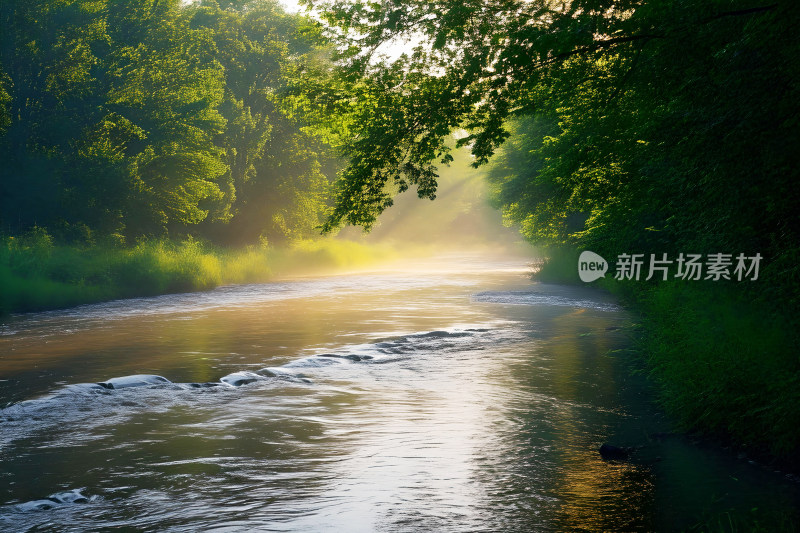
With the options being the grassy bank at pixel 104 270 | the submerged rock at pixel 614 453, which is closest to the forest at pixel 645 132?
the grassy bank at pixel 104 270

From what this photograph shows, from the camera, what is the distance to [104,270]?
31.7 meters

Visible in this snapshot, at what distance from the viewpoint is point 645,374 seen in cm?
1468

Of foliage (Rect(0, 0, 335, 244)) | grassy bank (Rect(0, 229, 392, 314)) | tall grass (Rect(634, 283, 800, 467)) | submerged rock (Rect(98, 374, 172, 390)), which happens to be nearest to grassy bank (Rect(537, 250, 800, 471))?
tall grass (Rect(634, 283, 800, 467))

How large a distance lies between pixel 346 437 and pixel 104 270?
24.2 meters

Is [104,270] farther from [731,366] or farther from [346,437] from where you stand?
[731,366]

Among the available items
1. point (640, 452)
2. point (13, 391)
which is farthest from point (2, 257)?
point (640, 452)

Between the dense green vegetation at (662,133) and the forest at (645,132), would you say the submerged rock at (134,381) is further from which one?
the dense green vegetation at (662,133)

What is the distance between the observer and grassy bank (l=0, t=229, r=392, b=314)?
27.5 metres

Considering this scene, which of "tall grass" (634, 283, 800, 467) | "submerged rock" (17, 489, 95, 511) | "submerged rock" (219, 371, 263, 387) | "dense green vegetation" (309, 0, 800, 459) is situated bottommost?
"submerged rock" (17, 489, 95, 511)

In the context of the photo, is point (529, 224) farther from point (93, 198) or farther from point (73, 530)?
point (73, 530)

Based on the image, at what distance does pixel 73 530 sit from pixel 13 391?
25.4 ft

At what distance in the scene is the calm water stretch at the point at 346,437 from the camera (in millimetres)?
7688

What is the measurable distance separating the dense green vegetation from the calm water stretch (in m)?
1.05

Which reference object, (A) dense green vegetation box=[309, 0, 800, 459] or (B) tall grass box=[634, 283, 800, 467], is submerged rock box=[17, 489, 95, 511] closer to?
(A) dense green vegetation box=[309, 0, 800, 459]
